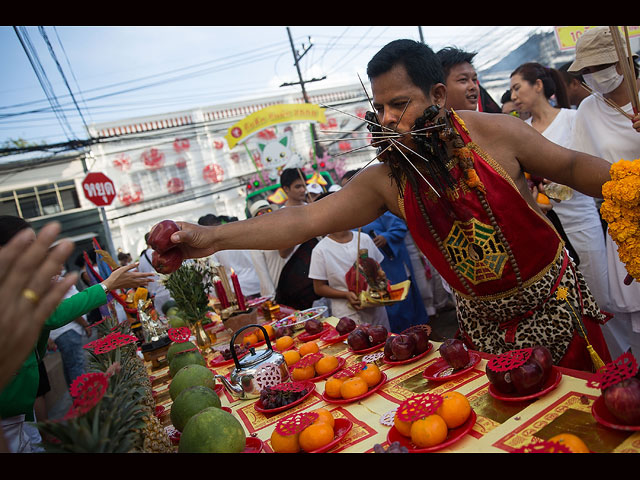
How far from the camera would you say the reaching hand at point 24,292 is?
741 mm

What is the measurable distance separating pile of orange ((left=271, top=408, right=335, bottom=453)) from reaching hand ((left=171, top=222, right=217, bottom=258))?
83 centimetres

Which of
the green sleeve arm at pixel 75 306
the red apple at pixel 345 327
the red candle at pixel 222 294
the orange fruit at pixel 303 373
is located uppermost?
the green sleeve arm at pixel 75 306

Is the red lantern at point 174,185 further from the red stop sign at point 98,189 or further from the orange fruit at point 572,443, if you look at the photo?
the orange fruit at point 572,443

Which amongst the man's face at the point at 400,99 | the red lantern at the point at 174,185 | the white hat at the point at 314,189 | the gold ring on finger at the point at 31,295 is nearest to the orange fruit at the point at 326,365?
the man's face at the point at 400,99

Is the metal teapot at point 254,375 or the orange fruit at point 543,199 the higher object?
the orange fruit at point 543,199

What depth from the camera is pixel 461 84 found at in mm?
2969

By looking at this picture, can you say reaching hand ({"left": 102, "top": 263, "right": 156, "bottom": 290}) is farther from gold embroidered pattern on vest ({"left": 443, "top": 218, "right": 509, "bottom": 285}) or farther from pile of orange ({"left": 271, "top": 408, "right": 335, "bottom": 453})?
gold embroidered pattern on vest ({"left": 443, "top": 218, "right": 509, "bottom": 285})

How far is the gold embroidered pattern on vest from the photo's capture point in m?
1.85

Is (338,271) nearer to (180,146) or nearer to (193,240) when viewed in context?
(193,240)

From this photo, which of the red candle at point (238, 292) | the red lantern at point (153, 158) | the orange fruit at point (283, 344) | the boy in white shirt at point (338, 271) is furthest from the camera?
the red lantern at point (153, 158)

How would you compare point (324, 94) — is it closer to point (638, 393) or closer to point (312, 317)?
point (312, 317)

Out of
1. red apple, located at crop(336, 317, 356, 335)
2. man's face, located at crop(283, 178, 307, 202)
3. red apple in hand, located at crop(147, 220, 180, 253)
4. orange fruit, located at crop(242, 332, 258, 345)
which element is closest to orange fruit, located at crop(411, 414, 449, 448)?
red apple in hand, located at crop(147, 220, 180, 253)

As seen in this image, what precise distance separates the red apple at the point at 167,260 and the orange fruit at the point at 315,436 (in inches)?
32.8

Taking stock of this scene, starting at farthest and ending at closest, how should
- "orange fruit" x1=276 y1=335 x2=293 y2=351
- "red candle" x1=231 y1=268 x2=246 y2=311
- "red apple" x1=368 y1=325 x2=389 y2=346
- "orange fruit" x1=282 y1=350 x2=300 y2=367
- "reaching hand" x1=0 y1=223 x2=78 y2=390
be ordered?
"red candle" x1=231 y1=268 x2=246 y2=311 → "orange fruit" x1=276 y1=335 x2=293 y2=351 → "orange fruit" x1=282 y1=350 x2=300 y2=367 → "red apple" x1=368 y1=325 x2=389 y2=346 → "reaching hand" x1=0 y1=223 x2=78 y2=390
